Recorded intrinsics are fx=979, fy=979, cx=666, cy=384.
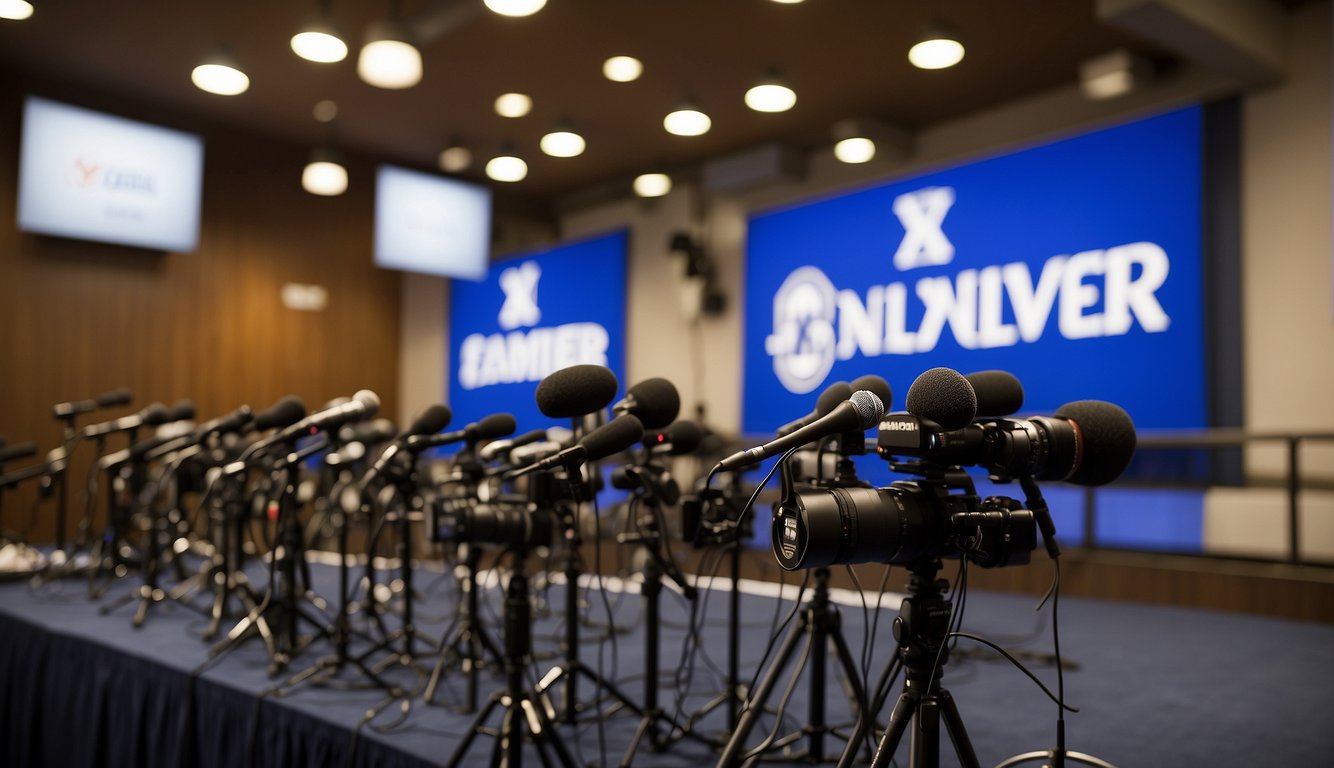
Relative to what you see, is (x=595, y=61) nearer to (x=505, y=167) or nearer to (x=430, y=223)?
(x=505, y=167)

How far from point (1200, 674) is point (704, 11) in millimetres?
4243

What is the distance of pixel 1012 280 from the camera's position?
612cm

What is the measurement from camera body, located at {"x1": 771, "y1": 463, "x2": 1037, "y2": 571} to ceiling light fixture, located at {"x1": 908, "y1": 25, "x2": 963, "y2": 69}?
149 inches

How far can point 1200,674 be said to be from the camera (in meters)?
3.20

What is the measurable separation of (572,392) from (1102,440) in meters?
0.95

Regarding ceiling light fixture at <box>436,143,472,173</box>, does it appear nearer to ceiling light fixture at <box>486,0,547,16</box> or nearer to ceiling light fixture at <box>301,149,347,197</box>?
ceiling light fixture at <box>301,149,347,197</box>

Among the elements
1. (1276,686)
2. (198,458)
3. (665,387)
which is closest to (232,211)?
(198,458)

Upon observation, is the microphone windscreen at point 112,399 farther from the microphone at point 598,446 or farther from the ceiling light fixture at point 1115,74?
the ceiling light fixture at point 1115,74

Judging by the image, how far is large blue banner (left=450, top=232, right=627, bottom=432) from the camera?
8797mm

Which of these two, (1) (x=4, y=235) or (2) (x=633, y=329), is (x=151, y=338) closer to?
(1) (x=4, y=235)

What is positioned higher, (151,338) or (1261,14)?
(1261,14)

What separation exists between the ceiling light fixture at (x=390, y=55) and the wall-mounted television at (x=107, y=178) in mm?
3559

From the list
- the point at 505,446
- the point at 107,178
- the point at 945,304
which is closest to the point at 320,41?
the point at 505,446

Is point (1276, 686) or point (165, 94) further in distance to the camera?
point (165, 94)
